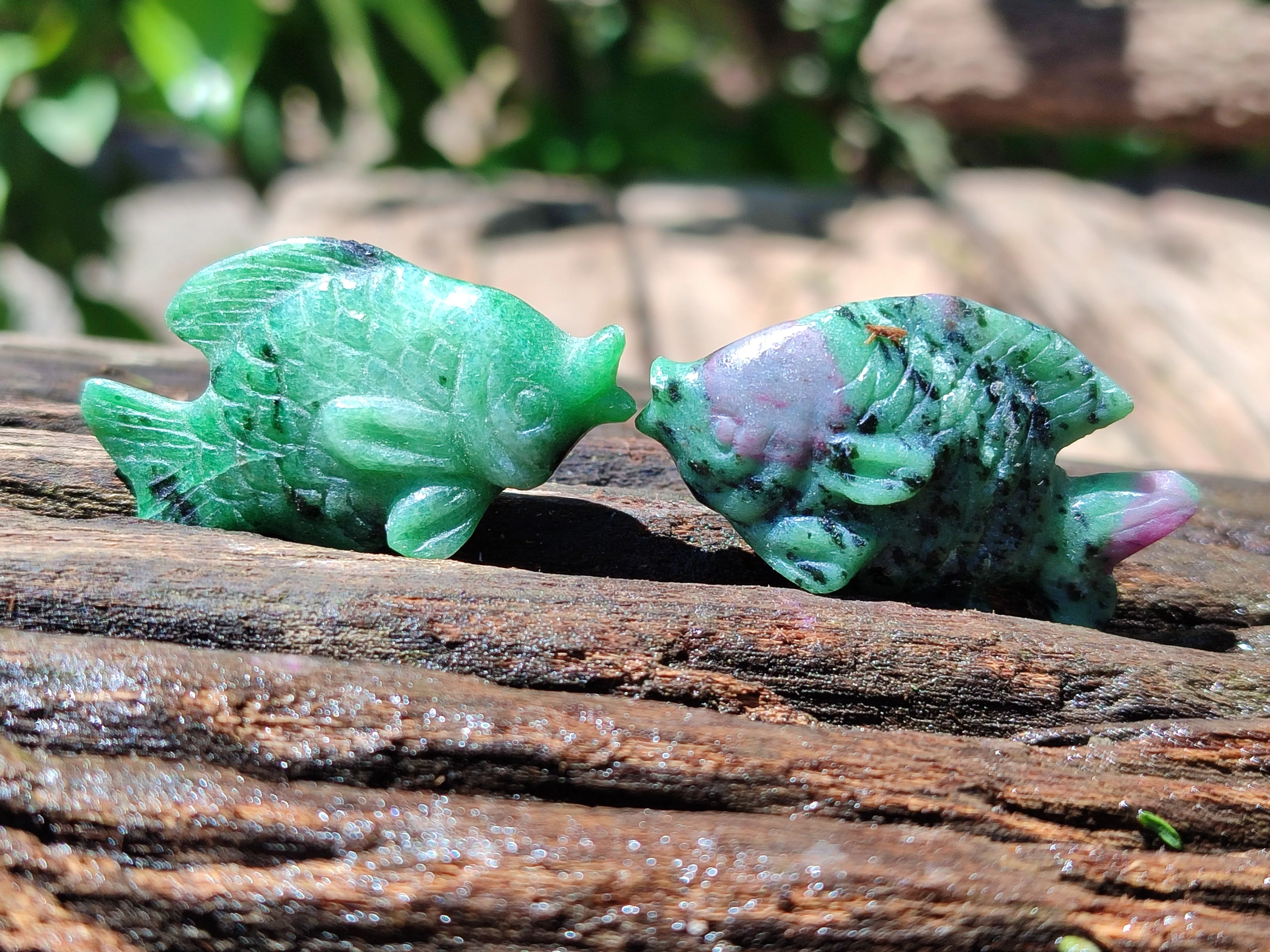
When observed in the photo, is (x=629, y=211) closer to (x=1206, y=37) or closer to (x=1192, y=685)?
(x=1206, y=37)

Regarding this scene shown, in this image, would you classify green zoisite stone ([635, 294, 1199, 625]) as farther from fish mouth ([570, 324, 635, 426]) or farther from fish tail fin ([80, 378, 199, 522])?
fish tail fin ([80, 378, 199, 522])

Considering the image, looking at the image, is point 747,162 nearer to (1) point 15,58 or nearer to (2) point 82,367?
(1) point 15,58

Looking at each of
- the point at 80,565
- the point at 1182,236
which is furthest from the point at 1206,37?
the point at 80,565

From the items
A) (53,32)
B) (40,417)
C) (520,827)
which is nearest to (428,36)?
(53,32)

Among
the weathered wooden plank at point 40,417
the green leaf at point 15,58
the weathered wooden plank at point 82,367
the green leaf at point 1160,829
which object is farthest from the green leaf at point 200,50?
the green leaf at point 1160,829

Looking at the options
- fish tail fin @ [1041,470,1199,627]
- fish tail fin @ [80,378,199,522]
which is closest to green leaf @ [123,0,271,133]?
fish tail fin @ [80,378,199,522]

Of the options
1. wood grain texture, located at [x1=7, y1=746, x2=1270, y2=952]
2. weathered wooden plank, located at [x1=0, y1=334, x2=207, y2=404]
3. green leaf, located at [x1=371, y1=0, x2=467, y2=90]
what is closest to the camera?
wood grain texture, located at [x1=7, y1=746, x2=1270, y2=952]
